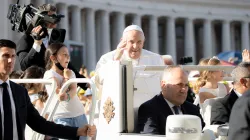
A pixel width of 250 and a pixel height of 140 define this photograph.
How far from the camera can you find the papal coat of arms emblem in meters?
6.25

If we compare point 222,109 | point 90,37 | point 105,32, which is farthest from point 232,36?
point 222,109

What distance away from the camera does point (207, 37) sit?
92.3m

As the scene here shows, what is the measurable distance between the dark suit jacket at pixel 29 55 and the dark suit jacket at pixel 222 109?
11.1 feet

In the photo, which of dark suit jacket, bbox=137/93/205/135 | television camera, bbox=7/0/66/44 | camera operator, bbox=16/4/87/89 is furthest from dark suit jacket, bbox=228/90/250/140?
television camera, bbox=7/0/66/44

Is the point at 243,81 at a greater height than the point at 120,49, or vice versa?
the point at 120,49

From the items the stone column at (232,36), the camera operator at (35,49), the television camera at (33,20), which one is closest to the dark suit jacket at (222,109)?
the camera operator at (35,49)

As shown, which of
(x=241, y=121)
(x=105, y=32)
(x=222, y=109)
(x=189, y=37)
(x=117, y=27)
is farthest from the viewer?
(x=189, y=37)

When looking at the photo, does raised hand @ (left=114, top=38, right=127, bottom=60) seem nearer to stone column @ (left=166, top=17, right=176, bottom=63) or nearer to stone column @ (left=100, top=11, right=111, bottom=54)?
stone column @ (left=100, top=11, right=111, bottom=54)

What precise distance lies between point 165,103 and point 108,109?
632mm

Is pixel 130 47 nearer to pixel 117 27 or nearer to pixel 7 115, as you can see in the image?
pixel 7 115

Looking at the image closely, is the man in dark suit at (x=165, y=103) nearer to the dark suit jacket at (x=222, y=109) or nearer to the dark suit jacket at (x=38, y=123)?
the dark suit jacket at (x=222, y=109)

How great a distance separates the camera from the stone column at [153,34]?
8719 cm

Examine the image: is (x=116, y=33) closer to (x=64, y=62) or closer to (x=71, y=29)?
(x=71, y=29)

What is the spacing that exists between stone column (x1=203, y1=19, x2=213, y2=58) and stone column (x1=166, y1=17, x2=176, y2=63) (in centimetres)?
559
